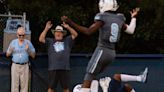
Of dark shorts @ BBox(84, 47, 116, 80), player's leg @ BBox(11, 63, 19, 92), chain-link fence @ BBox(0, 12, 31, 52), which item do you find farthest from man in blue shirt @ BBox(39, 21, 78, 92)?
dark shorts @ BBox(84, 47, 116, 80)

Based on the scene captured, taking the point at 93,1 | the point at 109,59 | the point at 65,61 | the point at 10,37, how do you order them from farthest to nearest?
1. the point at 93,1
2. the point at 10,37
3. the point at 65,61
4. the point at 109,59

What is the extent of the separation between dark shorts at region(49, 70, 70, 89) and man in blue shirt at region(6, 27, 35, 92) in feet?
1.79

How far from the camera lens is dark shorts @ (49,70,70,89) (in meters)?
12.5

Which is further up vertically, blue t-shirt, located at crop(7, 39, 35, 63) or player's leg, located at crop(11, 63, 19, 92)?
blue t-shirt, located at crop(7, 39, 35, 63)

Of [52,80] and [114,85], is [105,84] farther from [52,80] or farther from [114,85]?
[52,80]

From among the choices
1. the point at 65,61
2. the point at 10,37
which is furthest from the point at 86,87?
the point at 10,37

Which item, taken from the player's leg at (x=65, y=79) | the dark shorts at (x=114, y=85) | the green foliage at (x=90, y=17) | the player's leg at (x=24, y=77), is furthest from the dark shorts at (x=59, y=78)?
the green foliage at (x=90, y=17)

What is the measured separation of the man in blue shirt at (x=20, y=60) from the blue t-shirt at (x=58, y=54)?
416mm

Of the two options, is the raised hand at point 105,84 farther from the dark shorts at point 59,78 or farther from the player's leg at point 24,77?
the player's leg at point 24,77

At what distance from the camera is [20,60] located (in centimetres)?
1245

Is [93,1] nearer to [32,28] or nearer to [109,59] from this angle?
[32,28]

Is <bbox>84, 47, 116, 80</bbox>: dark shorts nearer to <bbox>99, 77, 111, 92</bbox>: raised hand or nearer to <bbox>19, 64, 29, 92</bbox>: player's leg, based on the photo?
<bbox>99, 77, 111, 92</bbox>: raised hand

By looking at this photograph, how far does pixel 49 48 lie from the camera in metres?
12.6

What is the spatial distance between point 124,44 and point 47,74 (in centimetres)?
455
